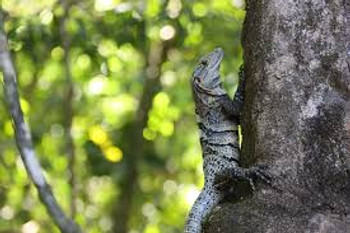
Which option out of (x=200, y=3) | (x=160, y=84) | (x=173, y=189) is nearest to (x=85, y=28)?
(x=200, y=3)

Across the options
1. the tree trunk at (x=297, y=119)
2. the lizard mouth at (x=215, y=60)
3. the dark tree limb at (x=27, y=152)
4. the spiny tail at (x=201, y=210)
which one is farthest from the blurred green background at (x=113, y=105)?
the tree trunk at (x=297, y=119)

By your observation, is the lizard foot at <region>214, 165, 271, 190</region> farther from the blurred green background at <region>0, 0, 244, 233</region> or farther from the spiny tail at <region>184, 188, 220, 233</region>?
the blurred green background at <region>0, 0, 244, 233</region>

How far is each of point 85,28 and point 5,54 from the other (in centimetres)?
222

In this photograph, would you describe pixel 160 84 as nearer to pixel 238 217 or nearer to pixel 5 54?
pixel 5 54

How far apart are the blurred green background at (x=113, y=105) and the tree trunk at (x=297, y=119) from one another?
10.3 feet

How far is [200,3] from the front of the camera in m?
7.33

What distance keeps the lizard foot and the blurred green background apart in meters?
2.92

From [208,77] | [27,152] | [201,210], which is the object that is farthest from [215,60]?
[27,152]

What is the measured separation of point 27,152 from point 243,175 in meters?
1.43

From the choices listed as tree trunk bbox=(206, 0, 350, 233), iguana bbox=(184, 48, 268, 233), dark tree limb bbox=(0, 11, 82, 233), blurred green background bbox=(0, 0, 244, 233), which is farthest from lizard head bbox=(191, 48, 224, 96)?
blurred green background bbox=(0, 0, 244, 233)

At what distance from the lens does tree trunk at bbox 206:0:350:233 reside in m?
3.07

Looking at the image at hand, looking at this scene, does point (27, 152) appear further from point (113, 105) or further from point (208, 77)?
point (113, 105)

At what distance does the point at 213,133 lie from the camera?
13.3 feet

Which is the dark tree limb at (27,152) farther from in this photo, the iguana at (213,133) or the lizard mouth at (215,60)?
the lizard mouth at (215,60)
